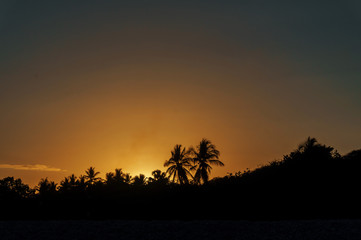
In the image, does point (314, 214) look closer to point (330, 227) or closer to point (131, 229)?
point (330, 227)

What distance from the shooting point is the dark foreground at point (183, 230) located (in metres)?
12.7

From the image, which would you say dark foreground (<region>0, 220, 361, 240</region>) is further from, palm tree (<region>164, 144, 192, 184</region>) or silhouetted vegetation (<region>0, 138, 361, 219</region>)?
palm tree (<region>164, 144, 192, 184</region>)

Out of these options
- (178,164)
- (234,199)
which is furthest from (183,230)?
(178,164)

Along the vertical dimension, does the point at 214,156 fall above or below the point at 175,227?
above

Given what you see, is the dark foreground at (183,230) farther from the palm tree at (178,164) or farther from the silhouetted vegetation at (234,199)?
the palm tree at (178,164)

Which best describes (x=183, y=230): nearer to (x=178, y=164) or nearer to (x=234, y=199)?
(x=234, y=199)

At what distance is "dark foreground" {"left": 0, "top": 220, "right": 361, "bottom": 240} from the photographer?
41.5 feet

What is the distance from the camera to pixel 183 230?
1326 centimetres

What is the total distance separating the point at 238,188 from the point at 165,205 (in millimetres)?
4895

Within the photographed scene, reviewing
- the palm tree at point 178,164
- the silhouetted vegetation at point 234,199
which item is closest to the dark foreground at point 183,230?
the silhouetted vegetation at point 234,199

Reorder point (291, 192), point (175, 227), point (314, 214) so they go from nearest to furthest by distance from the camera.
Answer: point (175, 227) → point (314, 214) → point (291, 192)

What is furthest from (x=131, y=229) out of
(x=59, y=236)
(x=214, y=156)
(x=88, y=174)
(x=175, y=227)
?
(x=88, y=174)

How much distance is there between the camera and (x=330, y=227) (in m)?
13.3

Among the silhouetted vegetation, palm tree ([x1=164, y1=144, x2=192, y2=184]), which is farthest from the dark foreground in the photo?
palm tree ([x1=164, y1=144, x2=192, y2=184])
